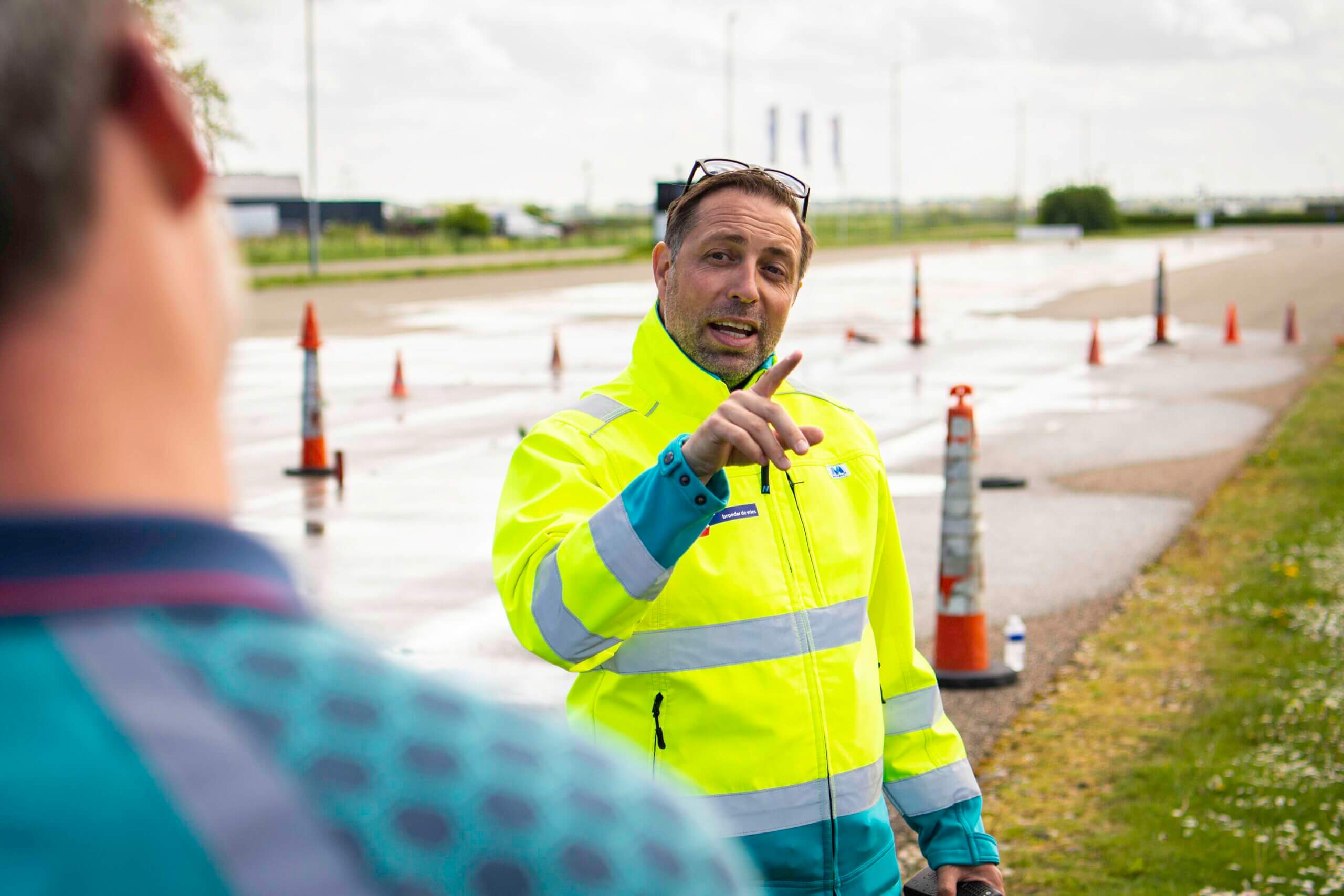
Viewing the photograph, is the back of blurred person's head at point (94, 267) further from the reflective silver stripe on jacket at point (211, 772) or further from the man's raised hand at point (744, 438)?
the man's raised hand at point (744, 438)

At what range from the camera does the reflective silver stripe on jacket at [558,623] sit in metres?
2.38

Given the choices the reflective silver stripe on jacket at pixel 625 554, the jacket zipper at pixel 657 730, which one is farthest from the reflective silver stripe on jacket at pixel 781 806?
the reflective silver stripe on jacket at pixel 625 554

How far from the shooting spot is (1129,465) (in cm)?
1309

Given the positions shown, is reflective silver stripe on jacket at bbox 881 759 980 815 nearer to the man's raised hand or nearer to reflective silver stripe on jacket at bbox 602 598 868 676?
reflective silver stripe on jacket at bbox 602 598 868 676

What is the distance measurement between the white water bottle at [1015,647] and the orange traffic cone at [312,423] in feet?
22.6

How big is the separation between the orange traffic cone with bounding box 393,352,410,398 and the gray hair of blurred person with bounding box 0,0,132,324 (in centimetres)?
1739

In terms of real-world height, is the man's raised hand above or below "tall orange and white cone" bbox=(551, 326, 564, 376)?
above

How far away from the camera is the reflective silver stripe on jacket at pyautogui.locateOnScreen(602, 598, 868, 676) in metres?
2.54

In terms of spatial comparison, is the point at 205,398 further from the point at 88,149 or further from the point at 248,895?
the point at 248,895

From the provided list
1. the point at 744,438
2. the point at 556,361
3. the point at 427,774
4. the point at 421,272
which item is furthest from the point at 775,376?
the point at 421,272

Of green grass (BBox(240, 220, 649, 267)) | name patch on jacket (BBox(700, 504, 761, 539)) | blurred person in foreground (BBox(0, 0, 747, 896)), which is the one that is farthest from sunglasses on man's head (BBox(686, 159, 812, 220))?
green grass (BBox(240, 220, 649, 267))

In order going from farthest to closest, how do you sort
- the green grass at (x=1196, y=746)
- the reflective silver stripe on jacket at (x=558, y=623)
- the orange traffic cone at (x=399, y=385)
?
1. the orange traffic cone at (x=399, y=385)
2. the green grass at (x=1196, y=746)
3. the reflective silver stripe on jacket at (x=558, y=623)

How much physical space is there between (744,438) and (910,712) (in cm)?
90

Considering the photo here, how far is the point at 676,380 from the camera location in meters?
2.86
